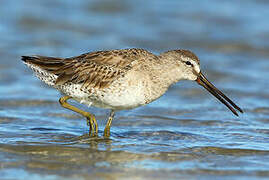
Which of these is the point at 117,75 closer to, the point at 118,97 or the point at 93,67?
the point at 118,97

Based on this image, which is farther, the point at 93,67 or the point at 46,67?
→ the point at 46,67

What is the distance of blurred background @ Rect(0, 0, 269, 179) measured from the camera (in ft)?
19.1

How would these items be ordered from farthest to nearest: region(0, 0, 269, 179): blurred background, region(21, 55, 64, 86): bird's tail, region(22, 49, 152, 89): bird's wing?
region(21, 55, 64, 86): bird's tail
region(22, 49, 152, 89): bird's wing
region(0, 0, 269, 179): blurred background

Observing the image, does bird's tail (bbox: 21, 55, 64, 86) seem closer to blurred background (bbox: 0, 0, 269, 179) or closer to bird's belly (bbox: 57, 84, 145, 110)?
bird's belly (bbox: 57, 84, 145, 110)

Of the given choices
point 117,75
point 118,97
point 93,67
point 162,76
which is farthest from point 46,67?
point 162,76

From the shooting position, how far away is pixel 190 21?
13242 millimetres

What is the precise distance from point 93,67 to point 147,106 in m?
1.96

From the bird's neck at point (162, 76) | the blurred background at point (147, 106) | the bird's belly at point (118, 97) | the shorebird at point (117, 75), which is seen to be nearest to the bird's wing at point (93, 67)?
the shorebird at point (117, 75)

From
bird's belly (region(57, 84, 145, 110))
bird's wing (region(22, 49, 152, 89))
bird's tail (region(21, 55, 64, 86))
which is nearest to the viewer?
bird's belly (region(57, 84, 145, 110))

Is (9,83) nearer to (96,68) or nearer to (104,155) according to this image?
(96,68)

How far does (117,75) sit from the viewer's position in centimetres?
655

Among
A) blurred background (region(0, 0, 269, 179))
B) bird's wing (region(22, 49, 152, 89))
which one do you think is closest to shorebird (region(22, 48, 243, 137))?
bird's wing (region(22, 49, 152, 89))

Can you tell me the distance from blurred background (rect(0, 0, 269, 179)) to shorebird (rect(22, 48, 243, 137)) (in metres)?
0.51

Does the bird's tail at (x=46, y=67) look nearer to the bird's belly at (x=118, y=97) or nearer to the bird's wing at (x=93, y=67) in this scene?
the bird's wing at (x=93, y=67)
